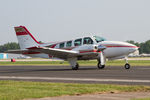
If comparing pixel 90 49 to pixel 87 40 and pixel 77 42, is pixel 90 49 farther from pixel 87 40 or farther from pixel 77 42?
pixel 77 42

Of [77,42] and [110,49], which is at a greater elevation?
[77,42]

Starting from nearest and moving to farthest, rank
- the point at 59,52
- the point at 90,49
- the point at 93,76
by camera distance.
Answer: the point at 93,76
the point at 90,49
the point at 59,52

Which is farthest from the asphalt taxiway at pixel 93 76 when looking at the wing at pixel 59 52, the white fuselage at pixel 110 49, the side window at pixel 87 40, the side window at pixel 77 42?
the side window at pixel 77 42

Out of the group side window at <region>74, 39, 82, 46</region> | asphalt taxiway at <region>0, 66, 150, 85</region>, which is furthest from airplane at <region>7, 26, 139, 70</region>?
asphalt taxiway at <region>0, 66, 150, 85</region>

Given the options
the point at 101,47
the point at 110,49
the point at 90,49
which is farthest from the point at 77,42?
the point at 110,49

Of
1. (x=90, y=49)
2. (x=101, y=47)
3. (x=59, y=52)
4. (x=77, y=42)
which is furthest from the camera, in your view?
(x=77, y=42)

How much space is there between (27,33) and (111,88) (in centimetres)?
2464

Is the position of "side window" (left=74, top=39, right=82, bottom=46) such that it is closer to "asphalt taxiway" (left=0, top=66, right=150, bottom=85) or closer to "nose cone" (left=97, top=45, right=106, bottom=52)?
"nose cone" (left=97, top=45, right=106, bottom=52)

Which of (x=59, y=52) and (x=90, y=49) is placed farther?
(x=59, y=52)

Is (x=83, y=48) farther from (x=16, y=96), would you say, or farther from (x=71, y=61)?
(x=16, y=96)

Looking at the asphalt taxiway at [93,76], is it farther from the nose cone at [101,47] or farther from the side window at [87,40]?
the side window at [87,40]

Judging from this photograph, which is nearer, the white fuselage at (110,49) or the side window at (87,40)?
the white fuselage at (110,49)

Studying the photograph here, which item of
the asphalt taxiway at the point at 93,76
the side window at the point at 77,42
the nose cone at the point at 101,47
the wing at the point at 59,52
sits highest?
the side window at the point at 77,42

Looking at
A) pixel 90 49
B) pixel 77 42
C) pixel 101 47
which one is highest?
pixel 77 42
